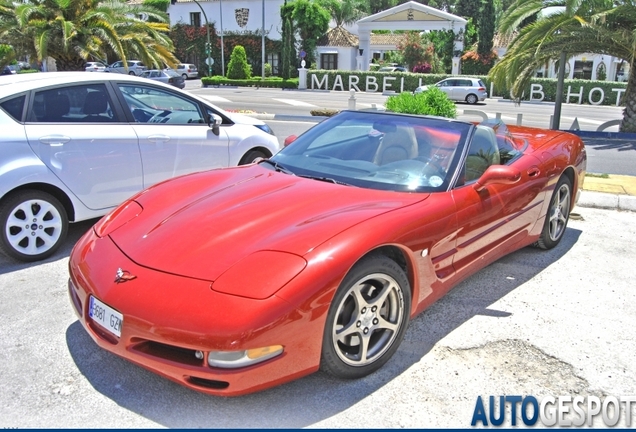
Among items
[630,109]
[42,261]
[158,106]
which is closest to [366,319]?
[42,261]

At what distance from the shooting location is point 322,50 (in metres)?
47.5

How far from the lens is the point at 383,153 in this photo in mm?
4078

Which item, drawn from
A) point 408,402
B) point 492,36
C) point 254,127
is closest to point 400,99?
point 254,127

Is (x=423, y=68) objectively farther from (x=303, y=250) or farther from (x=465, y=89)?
(x=303, y=250)

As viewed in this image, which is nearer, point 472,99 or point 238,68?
point 472,99

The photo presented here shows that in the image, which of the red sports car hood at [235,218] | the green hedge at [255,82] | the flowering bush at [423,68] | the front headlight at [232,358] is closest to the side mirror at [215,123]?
the red sports car hood at [235,218]

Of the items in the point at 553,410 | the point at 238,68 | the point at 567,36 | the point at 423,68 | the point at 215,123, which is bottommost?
the point at 553,410

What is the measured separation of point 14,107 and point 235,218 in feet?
8.86

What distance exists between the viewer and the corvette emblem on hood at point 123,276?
2.84m

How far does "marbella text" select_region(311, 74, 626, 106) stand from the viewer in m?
31.0

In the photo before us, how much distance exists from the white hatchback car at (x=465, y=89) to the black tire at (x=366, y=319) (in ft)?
92.5

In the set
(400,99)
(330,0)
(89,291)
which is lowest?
(89,291)

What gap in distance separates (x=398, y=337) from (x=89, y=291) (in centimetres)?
174

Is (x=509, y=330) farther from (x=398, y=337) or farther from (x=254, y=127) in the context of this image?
(x=254, y=127)
